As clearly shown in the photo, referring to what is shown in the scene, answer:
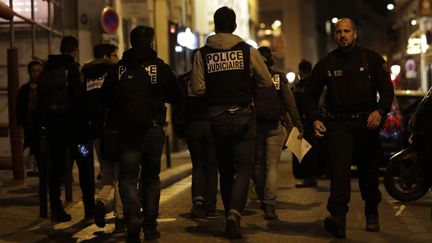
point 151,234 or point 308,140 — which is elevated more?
point 308,140

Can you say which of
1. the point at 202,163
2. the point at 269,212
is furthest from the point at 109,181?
the point at 269,212

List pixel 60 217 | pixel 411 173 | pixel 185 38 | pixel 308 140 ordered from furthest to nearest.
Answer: pixel 185 38 < pixel 308 140 < pixel 411 173 < pixel 60 217

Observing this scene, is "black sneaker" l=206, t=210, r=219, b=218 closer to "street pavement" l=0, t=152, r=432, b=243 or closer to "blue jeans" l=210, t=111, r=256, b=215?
"street pavement" l=0, t=152, r=432, b=243

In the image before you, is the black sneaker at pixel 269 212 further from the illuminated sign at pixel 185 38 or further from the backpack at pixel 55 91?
the illuminated sign at pixel 185 38

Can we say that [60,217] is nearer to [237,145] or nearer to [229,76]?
[237,145]

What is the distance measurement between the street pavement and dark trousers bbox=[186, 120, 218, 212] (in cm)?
27

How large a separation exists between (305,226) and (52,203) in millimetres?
2659

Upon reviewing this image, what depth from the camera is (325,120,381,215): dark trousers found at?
7797 mm

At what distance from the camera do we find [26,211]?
9.91m

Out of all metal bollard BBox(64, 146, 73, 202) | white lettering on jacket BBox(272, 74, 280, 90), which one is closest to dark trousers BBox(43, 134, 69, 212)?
metal bollard BBox(64, 146, 73, 202)

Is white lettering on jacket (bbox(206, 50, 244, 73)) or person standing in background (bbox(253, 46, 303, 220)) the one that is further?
person standing in background (bbox(253, 46, 303, 220))

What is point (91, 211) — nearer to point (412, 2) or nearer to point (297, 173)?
point (297, 173)

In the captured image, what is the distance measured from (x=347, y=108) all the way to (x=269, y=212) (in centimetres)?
199

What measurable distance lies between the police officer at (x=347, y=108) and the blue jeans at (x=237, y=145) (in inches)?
24.6
